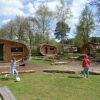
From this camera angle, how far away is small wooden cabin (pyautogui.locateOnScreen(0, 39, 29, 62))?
35344 millimetres

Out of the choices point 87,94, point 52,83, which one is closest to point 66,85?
point 52,83

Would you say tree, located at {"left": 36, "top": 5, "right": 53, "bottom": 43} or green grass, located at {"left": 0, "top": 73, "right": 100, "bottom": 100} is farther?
tree, located at {"left": 36, "top": 5, "right": 53, "bottom": 43}

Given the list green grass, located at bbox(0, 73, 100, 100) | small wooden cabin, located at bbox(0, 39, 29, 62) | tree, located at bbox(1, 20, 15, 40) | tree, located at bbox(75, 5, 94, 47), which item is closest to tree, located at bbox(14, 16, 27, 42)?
tree, located at bbox(1, 20, 15, 40)

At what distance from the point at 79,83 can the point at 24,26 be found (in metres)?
61.8

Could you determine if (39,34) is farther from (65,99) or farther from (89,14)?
(65,99)

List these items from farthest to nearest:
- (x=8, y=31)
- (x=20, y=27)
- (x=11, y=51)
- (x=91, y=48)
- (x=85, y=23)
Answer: (x=8, y=31), (x=20, y=27), (x=85, y=23), (x=91, y=48), (x=11, y=51)

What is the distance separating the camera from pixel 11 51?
117ft

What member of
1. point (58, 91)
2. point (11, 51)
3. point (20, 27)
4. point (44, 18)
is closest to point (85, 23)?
point (44, 18)

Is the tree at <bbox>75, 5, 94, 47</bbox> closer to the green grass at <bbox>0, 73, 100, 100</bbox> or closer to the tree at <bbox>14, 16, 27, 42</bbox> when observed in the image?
the tree at <bbox>14, 16, 27, 42</bbox>

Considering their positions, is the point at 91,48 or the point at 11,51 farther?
the point at 91,48

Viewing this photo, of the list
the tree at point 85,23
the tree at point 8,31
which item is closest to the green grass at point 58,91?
the tree at point 85,23

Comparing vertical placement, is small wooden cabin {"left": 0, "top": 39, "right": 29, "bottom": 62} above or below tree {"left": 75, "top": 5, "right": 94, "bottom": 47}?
below

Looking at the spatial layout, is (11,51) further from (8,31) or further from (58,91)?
(8,31)

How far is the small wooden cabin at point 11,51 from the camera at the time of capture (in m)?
35.3
